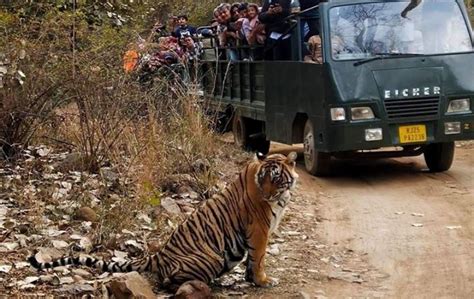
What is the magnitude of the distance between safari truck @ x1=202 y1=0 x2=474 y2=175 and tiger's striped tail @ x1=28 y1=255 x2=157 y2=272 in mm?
4635

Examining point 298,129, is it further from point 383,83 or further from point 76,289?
point 76,289

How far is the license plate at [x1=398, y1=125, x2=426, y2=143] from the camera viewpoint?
10.7 meters

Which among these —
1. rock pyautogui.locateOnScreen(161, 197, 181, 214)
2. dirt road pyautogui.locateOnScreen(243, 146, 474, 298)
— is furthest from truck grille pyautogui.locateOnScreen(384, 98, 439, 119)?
rock pyautogui.locateOnScreen(161, 197, 181, 214)

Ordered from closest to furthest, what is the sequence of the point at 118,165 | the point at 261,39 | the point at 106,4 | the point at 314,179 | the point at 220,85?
the point at 118,165
the point at 106,4
the point at 314,179
the point at 261,39
the point at 220,85

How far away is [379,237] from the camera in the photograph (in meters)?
8.23

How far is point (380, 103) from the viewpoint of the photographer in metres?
10.7

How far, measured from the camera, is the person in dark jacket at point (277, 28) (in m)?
12.3

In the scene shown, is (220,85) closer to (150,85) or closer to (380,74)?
(150,85)

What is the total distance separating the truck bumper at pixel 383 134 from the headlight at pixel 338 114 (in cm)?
7

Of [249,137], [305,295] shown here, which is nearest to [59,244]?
[305,295]

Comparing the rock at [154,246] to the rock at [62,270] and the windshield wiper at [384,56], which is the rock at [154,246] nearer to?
the rock at [62,270]

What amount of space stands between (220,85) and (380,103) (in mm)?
4560

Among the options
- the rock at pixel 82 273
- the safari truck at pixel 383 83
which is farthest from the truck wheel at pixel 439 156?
the rock at pixel 82 273

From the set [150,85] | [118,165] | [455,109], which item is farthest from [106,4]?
[455,109]
